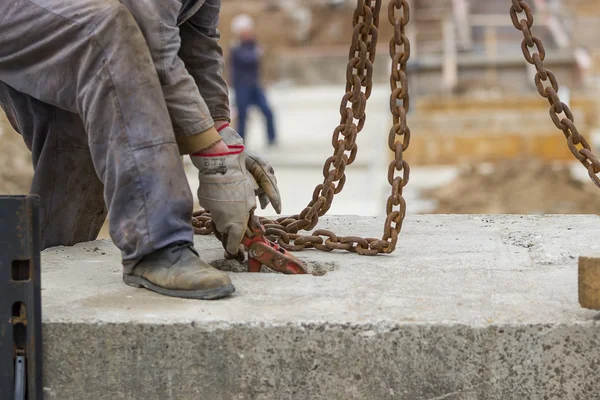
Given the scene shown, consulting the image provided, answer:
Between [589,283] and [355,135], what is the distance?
147 cm

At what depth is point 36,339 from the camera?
2875mm

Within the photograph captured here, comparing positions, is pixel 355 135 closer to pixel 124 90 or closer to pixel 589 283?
pixel 124 90

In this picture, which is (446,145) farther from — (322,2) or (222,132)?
(322,2)

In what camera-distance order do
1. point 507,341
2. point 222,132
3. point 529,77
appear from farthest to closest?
point 529,77 → point 222,132 → point 507,341

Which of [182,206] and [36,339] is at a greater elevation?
[182,206]

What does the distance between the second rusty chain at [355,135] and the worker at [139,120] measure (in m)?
0.57

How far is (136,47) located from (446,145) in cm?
1224

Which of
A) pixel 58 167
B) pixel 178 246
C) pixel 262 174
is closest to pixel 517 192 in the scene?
pixel 262 174

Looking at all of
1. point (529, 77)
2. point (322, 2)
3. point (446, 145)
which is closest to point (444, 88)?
point (529, 77)

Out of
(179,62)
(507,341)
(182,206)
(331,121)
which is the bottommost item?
(331,121)

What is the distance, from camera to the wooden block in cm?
278

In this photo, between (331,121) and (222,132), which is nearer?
(222,132)

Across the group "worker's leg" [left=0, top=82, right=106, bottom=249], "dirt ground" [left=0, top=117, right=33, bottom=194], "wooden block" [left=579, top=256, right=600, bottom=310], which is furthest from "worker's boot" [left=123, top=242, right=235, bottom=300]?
"dirt ground" [left=0, top=117, right=33, bottom=194]

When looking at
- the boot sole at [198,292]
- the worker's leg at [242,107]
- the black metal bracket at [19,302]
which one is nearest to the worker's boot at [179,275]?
the boot sole at [198,292]
